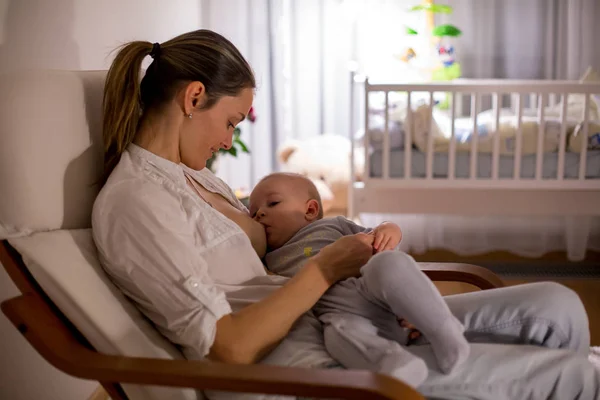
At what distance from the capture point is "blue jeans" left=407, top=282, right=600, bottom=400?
3.87ft

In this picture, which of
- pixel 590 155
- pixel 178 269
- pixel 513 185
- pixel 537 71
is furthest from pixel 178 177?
pixel 537 71

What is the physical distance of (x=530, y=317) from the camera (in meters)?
1.29

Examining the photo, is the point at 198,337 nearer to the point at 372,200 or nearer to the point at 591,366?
the point at 591,366

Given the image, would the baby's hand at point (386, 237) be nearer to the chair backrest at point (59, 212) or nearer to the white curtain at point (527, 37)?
the chair backrest at point (59, 212)

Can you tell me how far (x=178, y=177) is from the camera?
136cm

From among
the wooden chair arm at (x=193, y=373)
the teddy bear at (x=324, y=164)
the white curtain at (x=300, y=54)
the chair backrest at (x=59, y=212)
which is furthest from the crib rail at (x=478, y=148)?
the wooden chair arm at (x=193, y=373)

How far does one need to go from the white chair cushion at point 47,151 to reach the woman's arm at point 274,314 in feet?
1.27

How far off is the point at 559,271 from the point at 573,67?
7.02 ft

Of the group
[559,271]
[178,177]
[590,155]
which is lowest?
[559,271]

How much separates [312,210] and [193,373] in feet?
2.46

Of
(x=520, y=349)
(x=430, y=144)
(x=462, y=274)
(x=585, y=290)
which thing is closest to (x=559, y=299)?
(x=520, y=349)

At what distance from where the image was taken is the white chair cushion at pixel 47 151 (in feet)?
3.89

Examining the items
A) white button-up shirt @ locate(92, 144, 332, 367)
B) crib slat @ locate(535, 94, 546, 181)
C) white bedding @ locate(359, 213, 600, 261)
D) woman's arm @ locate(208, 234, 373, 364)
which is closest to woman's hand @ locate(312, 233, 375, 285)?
woman's arm @ locate(208, 234, 373, 364)

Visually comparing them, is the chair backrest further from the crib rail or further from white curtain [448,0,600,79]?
white curtain [448,0,600,79]
